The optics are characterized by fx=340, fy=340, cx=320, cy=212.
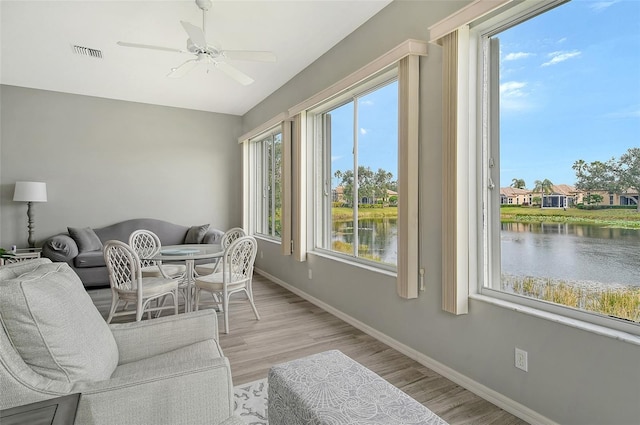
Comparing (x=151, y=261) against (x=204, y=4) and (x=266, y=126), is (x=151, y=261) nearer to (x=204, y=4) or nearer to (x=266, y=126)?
(x=204, y=4)

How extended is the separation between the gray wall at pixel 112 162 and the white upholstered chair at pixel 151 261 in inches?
57.4

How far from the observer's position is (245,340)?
303 cm

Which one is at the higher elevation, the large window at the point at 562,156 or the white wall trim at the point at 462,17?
the white wall trim at the point at 462,17

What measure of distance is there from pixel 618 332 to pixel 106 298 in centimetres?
508

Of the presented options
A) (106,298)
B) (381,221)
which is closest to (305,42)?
(381,221)

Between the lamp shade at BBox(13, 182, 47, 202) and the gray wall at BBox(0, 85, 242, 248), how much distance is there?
1.25ft

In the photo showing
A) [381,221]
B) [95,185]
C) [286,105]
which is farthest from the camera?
[95,185]

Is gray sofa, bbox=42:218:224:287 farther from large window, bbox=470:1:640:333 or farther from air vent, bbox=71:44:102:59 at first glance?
large window, bbox=470:1:640:333

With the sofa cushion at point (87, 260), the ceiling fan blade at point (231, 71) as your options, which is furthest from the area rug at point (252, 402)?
the sofa cushion at point (87, 260)

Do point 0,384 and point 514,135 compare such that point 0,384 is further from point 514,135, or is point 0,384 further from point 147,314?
point 147,314

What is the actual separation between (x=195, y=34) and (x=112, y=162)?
3939 millimetres

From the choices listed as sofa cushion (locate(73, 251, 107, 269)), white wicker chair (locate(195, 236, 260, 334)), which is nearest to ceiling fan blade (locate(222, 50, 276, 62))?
white wicker chair (locate(195, 236, 260, 334))

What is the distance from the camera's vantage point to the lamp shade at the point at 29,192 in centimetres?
470

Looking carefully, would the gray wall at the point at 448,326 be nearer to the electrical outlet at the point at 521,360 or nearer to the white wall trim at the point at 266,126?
the electrical outlet at the point at 521,360
